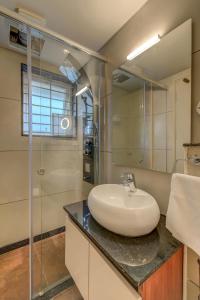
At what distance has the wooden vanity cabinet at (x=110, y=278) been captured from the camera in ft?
2.05

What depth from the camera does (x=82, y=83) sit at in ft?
5.49

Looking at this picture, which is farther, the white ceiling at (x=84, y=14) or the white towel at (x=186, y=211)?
the white ceiling at (x=84, y=14)

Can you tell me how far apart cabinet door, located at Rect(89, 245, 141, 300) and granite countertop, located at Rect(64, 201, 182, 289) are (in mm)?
47

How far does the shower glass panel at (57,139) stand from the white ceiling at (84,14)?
5.8 inches

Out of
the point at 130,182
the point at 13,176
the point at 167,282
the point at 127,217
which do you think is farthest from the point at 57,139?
the point at 167,282

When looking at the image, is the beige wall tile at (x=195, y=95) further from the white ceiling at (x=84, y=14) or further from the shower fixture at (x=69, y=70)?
the shower fixture at (x=69, y=70)

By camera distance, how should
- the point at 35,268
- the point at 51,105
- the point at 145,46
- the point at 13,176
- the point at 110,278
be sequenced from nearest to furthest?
the point at 110,278 → the point at 145,46 → the point at 35,268 → the point at 51,105 → the point at 13,176

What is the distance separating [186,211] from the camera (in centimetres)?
74

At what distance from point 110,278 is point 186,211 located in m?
0.47

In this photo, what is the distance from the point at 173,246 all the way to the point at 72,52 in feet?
5.67

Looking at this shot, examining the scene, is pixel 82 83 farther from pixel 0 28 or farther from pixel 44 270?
pixel 44 270

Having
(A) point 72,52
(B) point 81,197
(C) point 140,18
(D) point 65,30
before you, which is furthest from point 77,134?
(C) point 140,18

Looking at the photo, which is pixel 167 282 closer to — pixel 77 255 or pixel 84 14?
pixel 77 255

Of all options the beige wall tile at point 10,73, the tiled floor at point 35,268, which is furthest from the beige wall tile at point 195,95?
the beige wall tile at point 10,73
